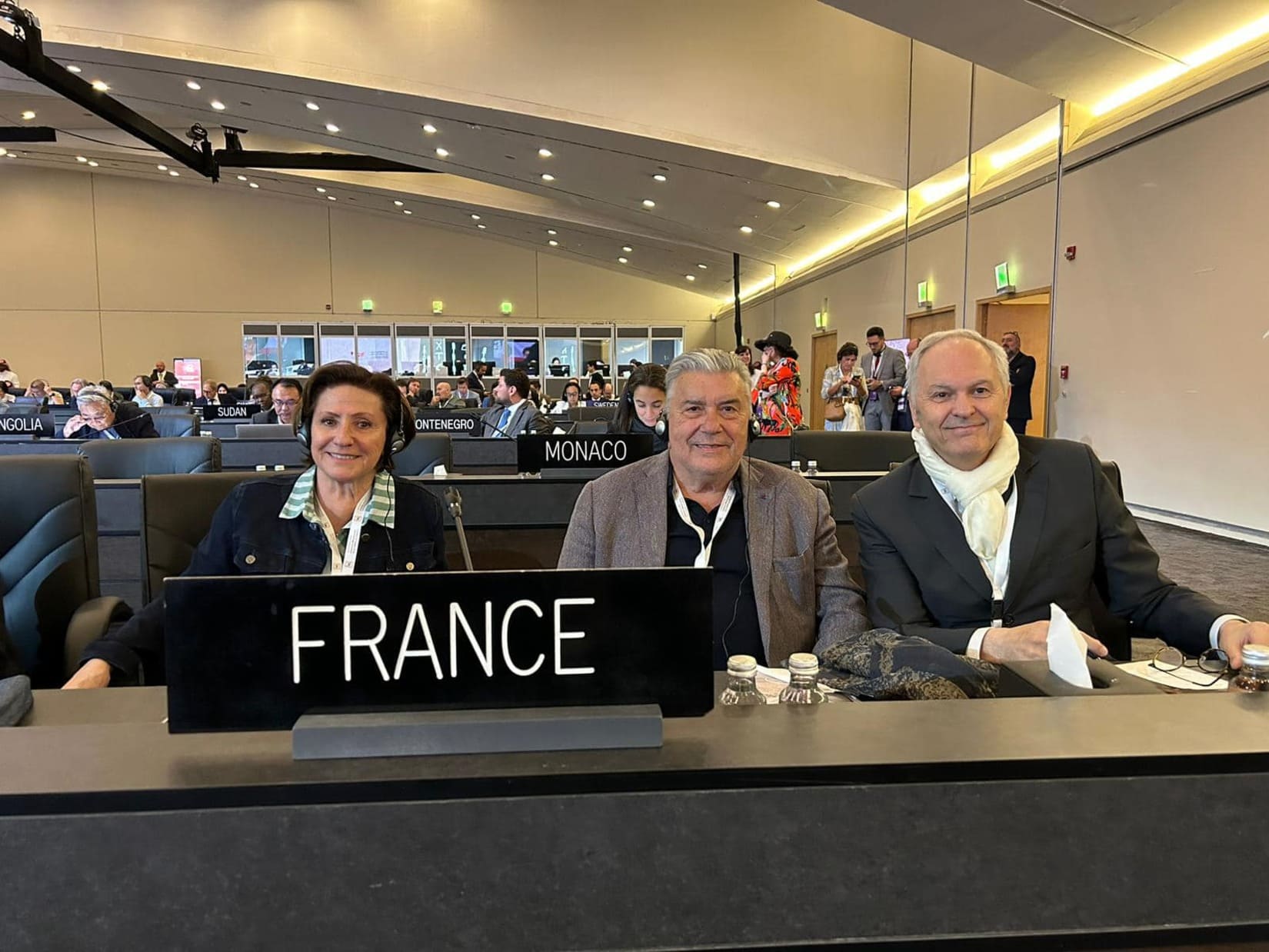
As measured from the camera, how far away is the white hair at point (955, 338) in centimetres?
171

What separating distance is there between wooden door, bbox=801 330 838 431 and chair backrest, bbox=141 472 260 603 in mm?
11525

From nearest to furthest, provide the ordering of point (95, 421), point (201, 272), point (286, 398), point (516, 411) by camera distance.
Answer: point (95, 421) < point (516, 411) < point (286, 398) < point (201, 272)

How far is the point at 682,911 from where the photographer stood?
1.96 feet

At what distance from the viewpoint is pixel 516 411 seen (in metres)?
6.23

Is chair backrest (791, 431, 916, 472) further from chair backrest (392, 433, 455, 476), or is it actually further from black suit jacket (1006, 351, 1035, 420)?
black suit jacket (1006, 351, 1035, 420)

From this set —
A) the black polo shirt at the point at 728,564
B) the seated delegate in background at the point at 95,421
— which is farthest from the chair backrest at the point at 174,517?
the seated delegate in background at the point at 95,421

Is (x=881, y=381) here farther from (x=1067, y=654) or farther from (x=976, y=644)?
(x=1067, y=654)

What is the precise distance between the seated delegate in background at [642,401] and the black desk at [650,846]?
327 cm

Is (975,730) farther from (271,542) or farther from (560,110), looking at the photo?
(560,110)

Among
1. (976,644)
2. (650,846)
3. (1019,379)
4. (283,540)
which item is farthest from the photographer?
(1019,379)

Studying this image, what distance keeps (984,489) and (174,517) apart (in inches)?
74.9

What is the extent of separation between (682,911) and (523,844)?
0.13 meters

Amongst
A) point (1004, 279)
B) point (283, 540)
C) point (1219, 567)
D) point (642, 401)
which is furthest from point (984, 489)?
point (1004, 279)

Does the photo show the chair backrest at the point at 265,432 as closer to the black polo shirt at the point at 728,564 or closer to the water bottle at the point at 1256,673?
the black polo shirt at the point at 728,564
